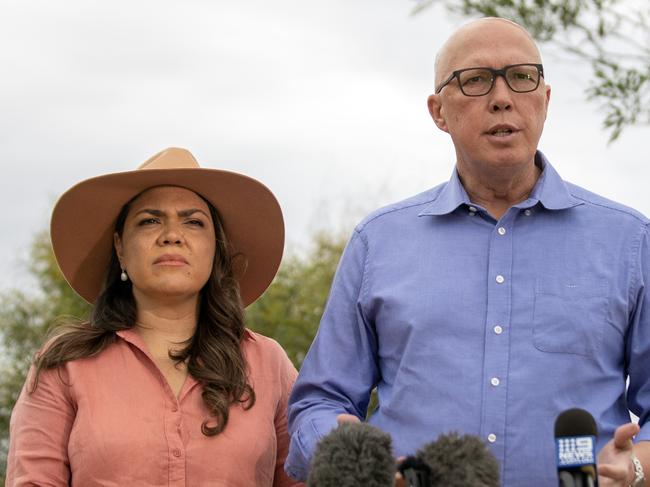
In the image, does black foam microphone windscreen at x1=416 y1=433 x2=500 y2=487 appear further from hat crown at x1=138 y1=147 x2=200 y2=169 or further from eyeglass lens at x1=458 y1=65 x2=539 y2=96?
hat crown at x1=138 y1=147 x2=200 y2=169

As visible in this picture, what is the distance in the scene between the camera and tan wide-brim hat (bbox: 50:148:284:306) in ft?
14.4

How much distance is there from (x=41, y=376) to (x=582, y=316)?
191cm

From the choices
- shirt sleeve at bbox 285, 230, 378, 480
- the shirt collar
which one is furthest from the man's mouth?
shirt sleeve at bbox 285, 230, 378, 480

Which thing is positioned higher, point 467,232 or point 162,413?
point 467,232

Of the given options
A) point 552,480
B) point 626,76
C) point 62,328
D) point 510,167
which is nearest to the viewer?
point 552,480

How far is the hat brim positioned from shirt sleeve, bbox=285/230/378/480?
78 cm

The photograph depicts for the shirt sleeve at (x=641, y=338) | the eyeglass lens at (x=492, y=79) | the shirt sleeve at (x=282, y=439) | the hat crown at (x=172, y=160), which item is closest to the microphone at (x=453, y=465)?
the shirt sleeve at (x=641, y=338)

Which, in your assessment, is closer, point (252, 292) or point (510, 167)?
point (510, 167)

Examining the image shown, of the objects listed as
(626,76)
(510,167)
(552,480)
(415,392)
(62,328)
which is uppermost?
(626,76)

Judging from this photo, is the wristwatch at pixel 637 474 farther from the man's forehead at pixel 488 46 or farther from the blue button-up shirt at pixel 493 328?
the man's forehead at pixel 488 46

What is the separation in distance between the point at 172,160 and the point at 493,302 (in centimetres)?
150

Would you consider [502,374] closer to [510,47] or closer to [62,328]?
[510,47]

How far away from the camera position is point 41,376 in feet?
13.6

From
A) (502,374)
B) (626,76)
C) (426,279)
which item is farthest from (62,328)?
(626,76)
